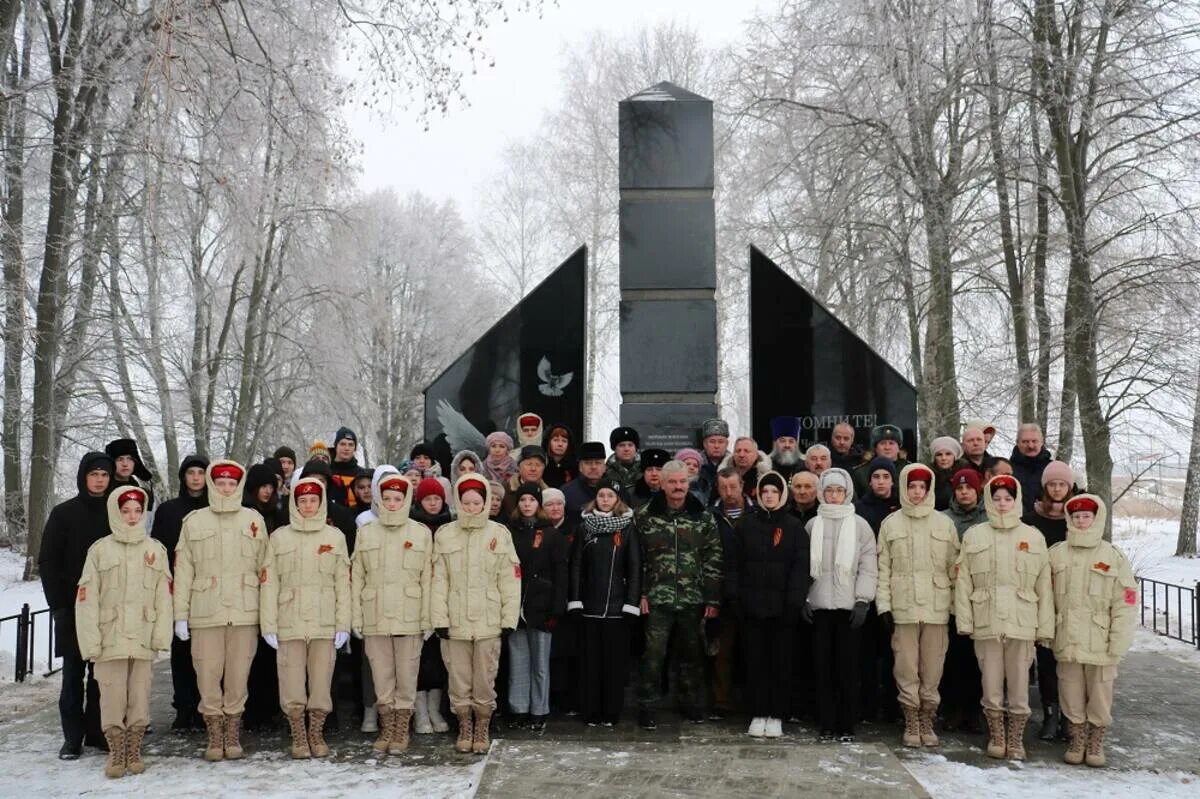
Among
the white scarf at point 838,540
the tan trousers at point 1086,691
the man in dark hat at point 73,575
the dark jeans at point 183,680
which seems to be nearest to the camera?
the tan trousers at point 1086,691

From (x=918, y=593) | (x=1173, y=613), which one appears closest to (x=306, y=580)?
(x=918, y=593)

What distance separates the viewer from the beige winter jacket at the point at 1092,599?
5793 mm

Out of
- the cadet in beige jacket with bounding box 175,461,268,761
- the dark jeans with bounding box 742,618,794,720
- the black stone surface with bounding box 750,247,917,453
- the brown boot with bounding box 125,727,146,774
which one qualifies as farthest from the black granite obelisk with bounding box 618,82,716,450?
the brown boot with bounding box 125,727,146,774

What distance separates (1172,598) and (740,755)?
11.2 meters

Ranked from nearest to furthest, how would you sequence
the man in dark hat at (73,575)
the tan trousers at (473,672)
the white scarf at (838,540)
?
the man in dark hat at (73,575) < the tan trousers at (473,672) < the white scarf at (838,540)

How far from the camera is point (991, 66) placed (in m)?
13.9

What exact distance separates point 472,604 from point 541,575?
0.54 m

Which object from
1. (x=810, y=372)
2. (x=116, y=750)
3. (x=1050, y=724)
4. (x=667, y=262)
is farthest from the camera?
(x=810, y=372)

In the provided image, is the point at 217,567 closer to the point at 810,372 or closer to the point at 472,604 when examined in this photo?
the point at 472,604

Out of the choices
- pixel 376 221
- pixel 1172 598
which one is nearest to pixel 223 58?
pixel 1172 598

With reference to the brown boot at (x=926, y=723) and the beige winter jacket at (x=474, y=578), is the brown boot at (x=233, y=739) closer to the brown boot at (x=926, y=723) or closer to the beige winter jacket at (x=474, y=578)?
the beige winter jacket at (x=474, y=578)

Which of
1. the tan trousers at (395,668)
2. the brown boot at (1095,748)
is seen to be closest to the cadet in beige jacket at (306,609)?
the tan trousers at (395,668)

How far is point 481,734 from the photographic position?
20.1ft

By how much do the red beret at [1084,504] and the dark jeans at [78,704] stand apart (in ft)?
18.4
